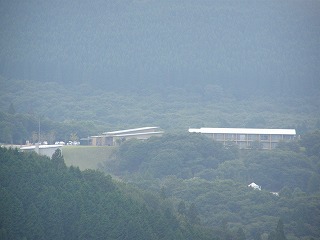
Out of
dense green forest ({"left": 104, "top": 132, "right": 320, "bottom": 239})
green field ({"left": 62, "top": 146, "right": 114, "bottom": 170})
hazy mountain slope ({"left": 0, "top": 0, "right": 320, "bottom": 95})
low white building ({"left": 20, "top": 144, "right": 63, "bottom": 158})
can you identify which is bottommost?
dense green forest ({"left": 104, "top": 132, "right": 320, "bottom": 239})

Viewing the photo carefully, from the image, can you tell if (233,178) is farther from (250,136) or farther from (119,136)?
(250,136)

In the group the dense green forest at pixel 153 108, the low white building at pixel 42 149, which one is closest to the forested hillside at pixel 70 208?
the low white building at pixel 42 149

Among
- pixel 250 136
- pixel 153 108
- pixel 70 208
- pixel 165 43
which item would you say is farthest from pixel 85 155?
pixel 165 43

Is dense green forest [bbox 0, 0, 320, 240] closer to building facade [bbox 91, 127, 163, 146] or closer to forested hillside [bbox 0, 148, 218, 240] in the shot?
forested hillside [bbox 0, 148, 218, 240]

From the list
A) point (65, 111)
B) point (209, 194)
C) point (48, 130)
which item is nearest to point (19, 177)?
point (209, 194)

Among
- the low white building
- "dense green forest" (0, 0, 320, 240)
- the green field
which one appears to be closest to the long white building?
"dense green forest" (0, 0, 320, 240)

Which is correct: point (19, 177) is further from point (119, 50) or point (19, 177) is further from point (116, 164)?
point (119, 50)
